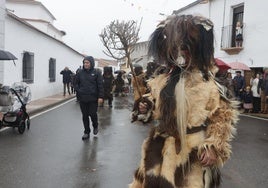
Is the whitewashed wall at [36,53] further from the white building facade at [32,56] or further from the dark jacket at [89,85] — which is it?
the dark jacket at [89,85]

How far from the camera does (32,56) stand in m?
18.2

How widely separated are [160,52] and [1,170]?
3.93 meters

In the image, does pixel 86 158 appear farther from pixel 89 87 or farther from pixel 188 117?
pixel 188 117

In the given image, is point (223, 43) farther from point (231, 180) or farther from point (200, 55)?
point (200, 55)

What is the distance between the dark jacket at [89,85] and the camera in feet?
26.0

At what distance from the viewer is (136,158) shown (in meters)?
6.62

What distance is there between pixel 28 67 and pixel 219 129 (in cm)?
1625

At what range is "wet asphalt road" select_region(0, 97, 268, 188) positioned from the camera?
17.4ft

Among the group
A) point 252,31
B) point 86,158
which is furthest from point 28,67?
point 86,158

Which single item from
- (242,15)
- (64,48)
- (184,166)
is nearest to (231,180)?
(184,166)

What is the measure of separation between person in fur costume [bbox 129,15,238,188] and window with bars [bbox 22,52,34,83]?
1472 centimetres

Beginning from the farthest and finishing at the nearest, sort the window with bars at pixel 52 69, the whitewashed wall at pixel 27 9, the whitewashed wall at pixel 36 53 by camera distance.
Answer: the whitewashed wall at pixel 27 9, the window with bars at pixel 52 69, the whitewashed wall at pixel 36 53

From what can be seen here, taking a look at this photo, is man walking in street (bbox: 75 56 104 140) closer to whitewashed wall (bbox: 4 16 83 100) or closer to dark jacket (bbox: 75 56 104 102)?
dark jacket (bbox: 75 56 104 102)

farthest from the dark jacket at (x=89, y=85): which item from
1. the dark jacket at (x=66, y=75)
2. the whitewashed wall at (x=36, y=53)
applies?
the dark jacket at (x=66, y=75)
